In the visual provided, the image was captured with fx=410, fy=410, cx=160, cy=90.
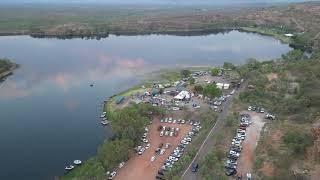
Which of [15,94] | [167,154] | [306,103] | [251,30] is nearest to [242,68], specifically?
[306,103]

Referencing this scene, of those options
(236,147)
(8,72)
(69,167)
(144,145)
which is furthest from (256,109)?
(8,72)

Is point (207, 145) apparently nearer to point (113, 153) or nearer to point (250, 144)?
point (250, 144)

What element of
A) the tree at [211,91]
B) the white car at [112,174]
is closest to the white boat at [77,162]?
the white car at [112,174]

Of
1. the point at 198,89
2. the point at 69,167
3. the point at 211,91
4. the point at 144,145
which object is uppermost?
the point at 211,91

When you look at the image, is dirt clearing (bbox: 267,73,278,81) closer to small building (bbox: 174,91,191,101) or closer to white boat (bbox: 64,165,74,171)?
small building (bbox: 174,91,191,101)

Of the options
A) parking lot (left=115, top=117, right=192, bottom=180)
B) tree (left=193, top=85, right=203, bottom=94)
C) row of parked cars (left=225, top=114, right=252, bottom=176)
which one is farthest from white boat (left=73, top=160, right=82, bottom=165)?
tree (left=193, top=85, right=203, bottom=94)

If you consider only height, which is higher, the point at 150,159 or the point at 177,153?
the point at 177,153
